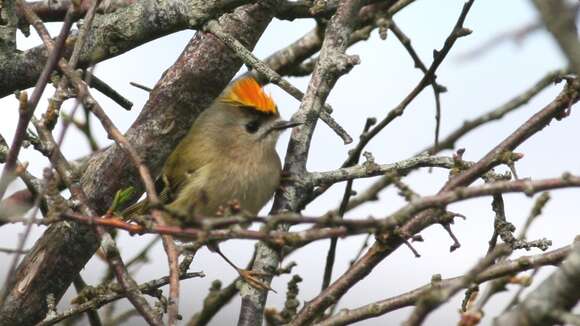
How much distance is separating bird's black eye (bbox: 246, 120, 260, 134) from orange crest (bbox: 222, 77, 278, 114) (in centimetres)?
10

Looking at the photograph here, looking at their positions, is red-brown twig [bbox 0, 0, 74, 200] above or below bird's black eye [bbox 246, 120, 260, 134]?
below

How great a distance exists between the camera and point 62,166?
2.85m

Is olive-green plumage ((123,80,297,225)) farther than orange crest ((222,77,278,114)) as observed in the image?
No

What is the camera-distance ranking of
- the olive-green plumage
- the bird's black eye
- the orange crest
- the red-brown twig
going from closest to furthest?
the red-brown twig
the olive-green plumage
the orange crest
the bird's black eye

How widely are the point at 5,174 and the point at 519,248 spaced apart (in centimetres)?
177

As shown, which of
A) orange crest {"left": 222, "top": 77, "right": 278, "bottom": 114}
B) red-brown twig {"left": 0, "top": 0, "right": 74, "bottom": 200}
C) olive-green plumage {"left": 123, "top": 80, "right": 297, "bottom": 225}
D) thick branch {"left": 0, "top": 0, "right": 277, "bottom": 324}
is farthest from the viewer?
orange crest {"left": 222, "top": 77, "right": 278, "bottom": 114}

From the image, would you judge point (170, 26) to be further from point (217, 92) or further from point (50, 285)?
point (50, 285)

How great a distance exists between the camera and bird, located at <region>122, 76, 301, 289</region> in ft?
15.7

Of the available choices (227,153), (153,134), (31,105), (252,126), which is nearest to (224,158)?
(227,153)

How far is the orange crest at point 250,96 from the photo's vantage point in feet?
16.3

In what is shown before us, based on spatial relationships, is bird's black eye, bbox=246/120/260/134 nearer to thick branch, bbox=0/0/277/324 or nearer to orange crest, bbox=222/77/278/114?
orange crest, bbox=222/77/278/114

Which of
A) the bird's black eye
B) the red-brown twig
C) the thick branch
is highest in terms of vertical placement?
the bird's black eye

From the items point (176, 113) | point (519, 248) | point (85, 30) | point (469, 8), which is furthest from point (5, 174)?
point (469, 8)

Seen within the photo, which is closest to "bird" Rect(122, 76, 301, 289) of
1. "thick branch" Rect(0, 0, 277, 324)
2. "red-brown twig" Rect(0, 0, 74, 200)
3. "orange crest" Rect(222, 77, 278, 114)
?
"orange crest" Rect(222, 77, 278, 114)
